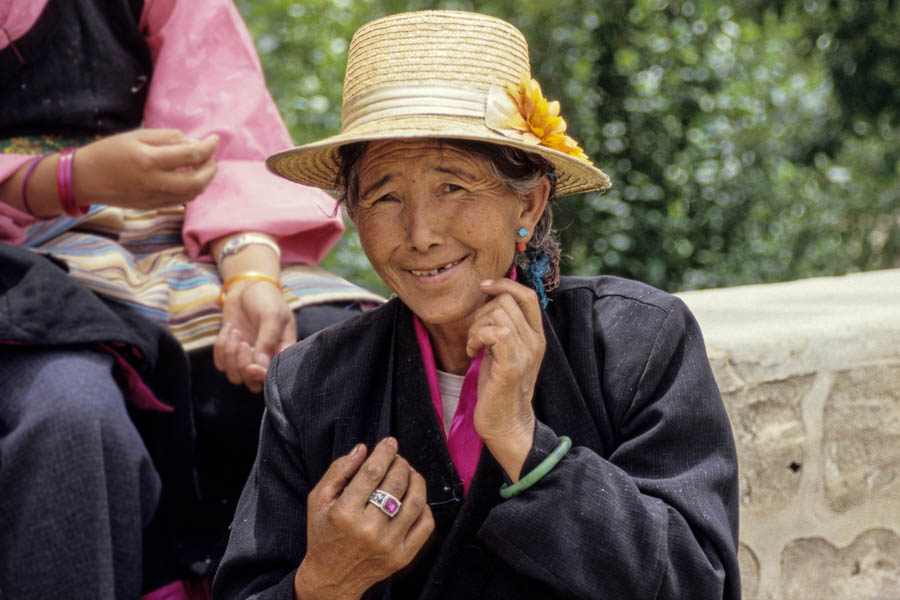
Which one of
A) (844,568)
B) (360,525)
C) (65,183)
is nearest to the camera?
(360,525)

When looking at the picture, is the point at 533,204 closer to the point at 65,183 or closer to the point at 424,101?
the point at 424,101

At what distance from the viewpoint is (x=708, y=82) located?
6055 millimetres

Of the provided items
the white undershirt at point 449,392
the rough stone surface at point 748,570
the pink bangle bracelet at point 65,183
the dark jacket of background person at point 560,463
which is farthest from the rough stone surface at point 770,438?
the pink bangle bracelet at point 65,183

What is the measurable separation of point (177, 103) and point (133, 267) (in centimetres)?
53

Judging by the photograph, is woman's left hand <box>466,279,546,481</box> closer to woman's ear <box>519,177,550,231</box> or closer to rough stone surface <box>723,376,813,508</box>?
woman's ear <box>519,177,550,231</box>

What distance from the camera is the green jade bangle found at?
6.26ft

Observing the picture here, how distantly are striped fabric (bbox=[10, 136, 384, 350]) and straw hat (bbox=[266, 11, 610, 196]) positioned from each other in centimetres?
78

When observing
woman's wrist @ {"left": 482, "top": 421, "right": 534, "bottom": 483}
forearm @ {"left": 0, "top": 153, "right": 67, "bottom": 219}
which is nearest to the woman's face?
woman's wrist @ {"left": 482, "top": 421, "right": 534, "bottom": 483}

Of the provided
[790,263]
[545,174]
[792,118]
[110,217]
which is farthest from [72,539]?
[792,118]

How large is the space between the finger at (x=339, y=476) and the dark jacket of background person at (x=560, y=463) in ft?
0.74

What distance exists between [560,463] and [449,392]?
0.44 meters

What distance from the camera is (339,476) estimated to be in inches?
76.1

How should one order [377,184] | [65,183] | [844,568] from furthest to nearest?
[844,568] → [65,183] → [377,184]

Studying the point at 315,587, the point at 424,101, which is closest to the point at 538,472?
the point at 315,587
